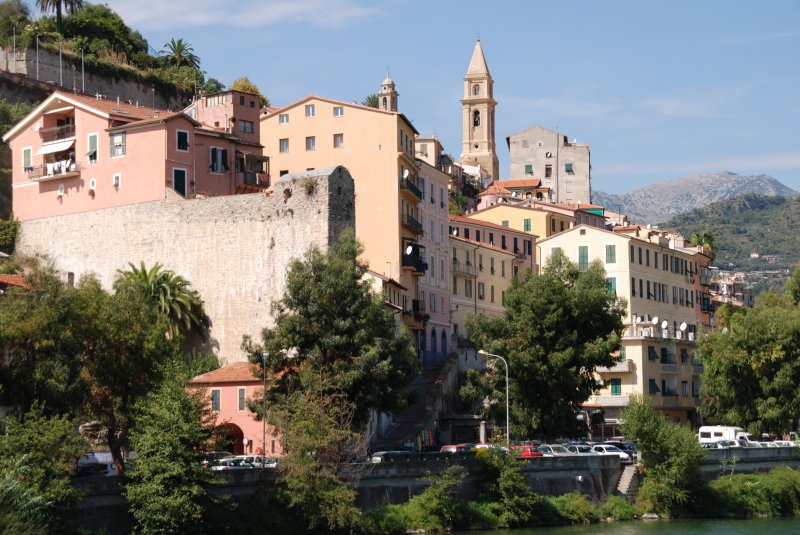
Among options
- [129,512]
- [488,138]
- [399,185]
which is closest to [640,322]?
[399,185]

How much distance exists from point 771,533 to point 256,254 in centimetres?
3005

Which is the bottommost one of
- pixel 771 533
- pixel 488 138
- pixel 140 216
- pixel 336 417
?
pixel 771 533

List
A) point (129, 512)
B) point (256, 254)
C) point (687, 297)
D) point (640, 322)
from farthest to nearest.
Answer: point (687, 297)
point (640, 322)
point (256, 254)
point (129, 512)

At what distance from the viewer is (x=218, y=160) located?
82.2 m

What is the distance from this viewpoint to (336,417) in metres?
56.9

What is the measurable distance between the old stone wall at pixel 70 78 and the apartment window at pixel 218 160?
24.5 m

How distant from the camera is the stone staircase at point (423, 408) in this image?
7062 cm

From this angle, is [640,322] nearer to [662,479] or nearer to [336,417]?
[662,479]

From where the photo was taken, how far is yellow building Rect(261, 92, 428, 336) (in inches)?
3344

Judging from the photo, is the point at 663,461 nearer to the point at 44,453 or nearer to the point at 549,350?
the point at 549,350

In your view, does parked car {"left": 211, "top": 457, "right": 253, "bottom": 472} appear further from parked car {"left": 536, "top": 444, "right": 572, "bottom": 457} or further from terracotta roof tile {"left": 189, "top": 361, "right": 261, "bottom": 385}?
parked car {"left": 536, "top": 444, "right": 572, "bottom": 457}

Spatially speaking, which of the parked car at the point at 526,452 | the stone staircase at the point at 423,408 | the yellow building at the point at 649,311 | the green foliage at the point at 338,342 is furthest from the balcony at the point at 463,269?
the green foliage at the point at 338,342

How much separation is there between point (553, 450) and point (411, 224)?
2491 centimetres

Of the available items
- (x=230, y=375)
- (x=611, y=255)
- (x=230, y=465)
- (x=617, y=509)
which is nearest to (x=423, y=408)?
(x=230, y=375)
